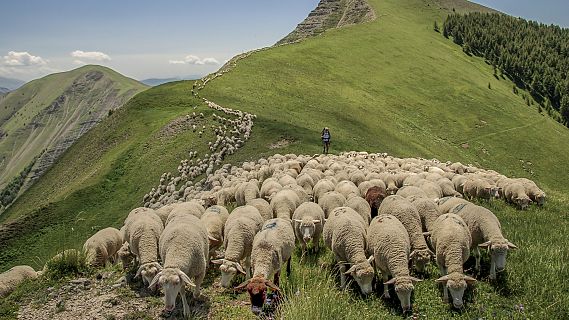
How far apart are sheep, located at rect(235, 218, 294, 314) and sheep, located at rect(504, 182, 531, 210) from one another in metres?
12.6

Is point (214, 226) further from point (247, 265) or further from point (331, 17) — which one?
point (331, 17)

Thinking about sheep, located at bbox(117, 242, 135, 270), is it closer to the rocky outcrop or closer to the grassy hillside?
the grassy hillside

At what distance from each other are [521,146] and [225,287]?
58919 mm

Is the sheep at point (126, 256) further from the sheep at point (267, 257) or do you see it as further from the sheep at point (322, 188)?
the sheep at point (322, 188)

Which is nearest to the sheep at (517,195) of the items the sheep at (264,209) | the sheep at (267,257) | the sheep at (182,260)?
the sheep at (264,209)

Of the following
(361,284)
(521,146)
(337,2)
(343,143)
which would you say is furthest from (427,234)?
(337,2)

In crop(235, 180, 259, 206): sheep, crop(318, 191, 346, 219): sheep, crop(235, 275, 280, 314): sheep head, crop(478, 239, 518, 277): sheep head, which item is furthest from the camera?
crop(235, 180, 259, 206): sheep

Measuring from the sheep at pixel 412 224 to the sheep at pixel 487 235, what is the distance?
132 cm

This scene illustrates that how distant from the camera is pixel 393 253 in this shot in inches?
404

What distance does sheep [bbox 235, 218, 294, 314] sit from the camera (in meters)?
9.21

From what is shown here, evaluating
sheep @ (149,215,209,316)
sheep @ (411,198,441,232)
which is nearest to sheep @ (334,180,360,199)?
sheep @ (411,198,441,232)

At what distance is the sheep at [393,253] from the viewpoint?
31.0 feet

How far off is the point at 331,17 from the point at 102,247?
12750cm

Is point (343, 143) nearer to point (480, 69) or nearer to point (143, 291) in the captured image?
point (143, 291)
